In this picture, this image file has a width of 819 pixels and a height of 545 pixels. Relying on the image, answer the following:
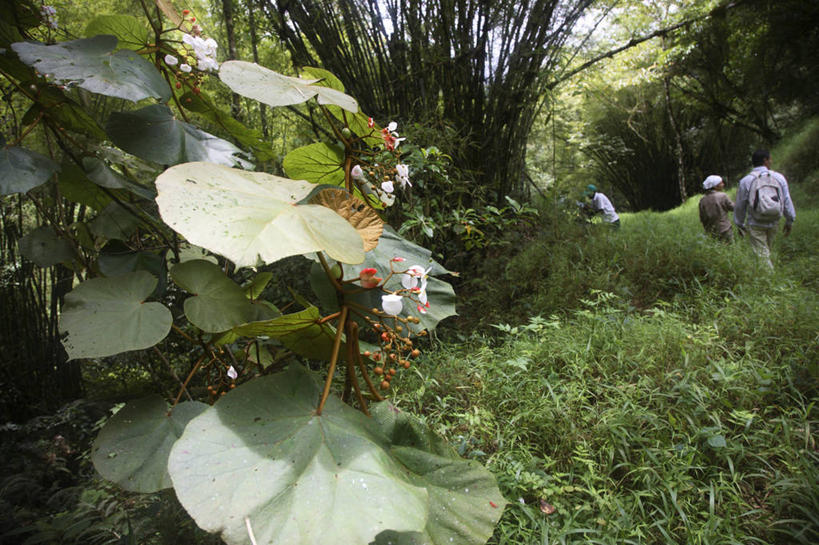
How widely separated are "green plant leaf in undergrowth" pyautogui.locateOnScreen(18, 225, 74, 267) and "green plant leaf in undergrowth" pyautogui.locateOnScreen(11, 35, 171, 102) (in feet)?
0.87

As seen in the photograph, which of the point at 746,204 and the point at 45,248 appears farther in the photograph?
the point at 746,204

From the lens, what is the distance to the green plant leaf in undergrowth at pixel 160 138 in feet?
1.88

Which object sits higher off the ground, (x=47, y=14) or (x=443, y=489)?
(x=47, y=14)

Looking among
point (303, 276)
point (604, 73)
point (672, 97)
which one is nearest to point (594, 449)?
point (303, 276)

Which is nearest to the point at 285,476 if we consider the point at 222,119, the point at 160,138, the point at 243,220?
the point at 243,220

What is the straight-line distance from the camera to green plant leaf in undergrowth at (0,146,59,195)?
55cm

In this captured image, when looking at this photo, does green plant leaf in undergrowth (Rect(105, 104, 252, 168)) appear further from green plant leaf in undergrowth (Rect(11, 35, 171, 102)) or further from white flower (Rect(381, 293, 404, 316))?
white flower (Rect(381, 293, 404, 316))

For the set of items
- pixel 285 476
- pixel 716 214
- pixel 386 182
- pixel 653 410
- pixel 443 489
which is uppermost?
pixel 386 182

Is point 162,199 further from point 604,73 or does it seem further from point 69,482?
point 604,73

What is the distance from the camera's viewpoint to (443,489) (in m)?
0.50

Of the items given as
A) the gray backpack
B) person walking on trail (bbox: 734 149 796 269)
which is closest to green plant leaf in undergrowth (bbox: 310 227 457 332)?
person walking on trail (bbox: 734 149 796 269)

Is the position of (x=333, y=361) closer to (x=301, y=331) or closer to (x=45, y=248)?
(x=301, y=331)

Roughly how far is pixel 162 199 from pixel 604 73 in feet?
29.8

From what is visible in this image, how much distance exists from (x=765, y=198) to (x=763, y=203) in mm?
51
